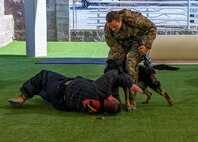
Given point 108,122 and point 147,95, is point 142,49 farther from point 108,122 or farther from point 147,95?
point 108,122

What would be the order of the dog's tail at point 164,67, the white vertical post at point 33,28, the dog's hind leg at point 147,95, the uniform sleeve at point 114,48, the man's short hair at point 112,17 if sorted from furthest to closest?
1. the white vertical post at point 33,28
2. the dog's tail at point 164,67
3. the dog's hind leg at point 147,95
4. the uniform sleeve at point 114,48
5. the man's short hair at point 112,17

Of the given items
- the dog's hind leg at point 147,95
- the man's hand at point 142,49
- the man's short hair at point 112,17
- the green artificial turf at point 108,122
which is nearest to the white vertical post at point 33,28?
the green artificial turf at point 108,122

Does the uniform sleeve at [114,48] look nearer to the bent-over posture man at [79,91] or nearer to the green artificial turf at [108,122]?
the bent-over posture man at [79,91]

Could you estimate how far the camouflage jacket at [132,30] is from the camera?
19.3ft

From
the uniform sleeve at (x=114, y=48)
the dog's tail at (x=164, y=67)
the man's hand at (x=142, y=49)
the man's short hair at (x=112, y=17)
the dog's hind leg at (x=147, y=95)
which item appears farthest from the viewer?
the dog's tail at (x=164, y=67)

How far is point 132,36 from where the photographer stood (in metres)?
6.00

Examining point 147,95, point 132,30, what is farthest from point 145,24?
point 147,95

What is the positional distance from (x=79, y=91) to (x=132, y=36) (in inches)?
41.1

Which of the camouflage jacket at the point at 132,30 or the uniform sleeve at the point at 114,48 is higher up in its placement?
the camouflage jacket at the point at 132,30

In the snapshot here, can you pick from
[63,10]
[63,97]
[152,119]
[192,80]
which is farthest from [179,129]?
[63,10]

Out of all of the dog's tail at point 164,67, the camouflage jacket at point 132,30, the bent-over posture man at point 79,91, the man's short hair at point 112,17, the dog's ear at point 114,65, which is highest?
the man's short hair at point 112,17

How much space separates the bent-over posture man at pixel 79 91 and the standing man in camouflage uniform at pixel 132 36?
28 cm

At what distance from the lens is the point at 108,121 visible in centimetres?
530

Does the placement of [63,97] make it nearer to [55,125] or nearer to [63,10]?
[55,125]
